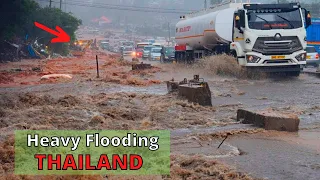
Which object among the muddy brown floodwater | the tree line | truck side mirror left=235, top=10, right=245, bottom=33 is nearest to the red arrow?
the tree line

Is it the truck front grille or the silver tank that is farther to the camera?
the silver tank

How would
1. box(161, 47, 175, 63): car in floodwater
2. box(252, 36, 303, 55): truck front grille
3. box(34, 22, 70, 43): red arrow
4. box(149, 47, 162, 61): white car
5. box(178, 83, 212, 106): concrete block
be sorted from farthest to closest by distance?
box(34, 22, 70, 43): red arrow < box(149, 47, 162, 61): white car < box(161, 47, 175, 63): car in floodwater < box(252, 36, 303, 55): truck front grille < box(178, 83, 212, 106): concrete block

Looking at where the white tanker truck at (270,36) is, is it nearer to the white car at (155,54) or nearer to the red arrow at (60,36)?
the white car at (155,54)

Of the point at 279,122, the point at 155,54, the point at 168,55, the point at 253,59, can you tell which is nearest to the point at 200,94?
the point at 279,122

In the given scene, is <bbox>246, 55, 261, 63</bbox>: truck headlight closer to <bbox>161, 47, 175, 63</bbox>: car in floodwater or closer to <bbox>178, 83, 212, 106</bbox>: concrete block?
<bbox>178, 83, 212, 106</bbox>: concrete block

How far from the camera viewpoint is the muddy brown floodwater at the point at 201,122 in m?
6.45

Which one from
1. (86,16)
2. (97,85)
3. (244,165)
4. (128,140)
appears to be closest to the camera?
(244,165)

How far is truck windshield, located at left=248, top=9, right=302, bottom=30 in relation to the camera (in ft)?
63.1

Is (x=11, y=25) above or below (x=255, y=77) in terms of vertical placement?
above

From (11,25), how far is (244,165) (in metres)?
36.0

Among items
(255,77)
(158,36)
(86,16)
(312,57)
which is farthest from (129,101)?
(86,16)

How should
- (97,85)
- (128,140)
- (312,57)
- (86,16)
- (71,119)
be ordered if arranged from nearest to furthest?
(128,140), (71,119), (97,85), (312,57), (86,16)

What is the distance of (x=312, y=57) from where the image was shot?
3016 cm

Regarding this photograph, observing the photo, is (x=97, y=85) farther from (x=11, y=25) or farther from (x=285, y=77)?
(x=11, y=25)
